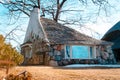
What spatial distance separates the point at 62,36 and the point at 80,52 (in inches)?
66.8

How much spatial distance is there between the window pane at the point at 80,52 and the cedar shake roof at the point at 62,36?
1.36 ft

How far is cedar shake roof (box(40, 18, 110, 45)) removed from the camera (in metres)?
19.1

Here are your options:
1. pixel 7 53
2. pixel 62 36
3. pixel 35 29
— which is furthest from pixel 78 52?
pixel 7 53

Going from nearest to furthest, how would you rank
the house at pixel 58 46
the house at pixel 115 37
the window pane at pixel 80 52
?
the house at pixel 58 46 < the window pane at pixel 80 52 < the house at pixel 115 37

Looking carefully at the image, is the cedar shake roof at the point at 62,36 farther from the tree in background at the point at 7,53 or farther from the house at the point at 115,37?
the tree in background at the point at 7,53

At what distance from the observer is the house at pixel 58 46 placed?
1869cm

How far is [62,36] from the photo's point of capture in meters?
19.8

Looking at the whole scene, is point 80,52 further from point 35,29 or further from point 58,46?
point 35,29

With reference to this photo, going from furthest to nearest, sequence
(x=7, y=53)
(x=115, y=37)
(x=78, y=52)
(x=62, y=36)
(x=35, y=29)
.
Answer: (x=115, y=37)
(x=35, y=29)
(x=62, y=36)
(x=78, y=52)
(x=7, y=53)

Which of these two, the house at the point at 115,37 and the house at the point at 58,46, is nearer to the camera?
the house at the point at 58,46

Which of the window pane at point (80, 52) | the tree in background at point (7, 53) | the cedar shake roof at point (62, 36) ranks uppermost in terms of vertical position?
the cedar shake roof at point (62, 36)

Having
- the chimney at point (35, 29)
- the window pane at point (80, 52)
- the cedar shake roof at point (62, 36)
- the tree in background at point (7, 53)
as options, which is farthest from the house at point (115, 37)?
the tree in background at point (7, 53)

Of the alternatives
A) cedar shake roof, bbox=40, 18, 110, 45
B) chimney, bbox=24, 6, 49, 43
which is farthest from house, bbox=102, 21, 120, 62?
chimney, bbox=24, 6, 49, 43

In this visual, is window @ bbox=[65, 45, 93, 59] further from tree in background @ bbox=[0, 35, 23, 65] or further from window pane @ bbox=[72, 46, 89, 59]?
tree in background @ bbox=[0, 35, 23, 65]
